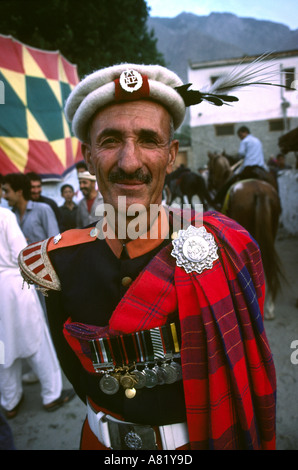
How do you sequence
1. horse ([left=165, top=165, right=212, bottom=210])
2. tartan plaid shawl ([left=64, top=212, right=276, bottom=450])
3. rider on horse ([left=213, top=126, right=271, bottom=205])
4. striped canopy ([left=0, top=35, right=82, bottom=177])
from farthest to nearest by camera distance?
horse ([left=165, top=165, right=212, bottom=210]) < striped canopy ([left=0, top=35, right=82, bottom=177]) < rider on horse ([left=213, top=126, right=271, bottom=205]) < tartan plaid shawl ([left=64, top=212, right=276, bottom=450])

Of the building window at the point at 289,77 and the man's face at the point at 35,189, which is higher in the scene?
the building window at the point at 289,77

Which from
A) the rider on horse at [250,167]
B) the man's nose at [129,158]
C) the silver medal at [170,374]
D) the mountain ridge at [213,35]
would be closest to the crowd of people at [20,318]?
the man's nose at [129,158]

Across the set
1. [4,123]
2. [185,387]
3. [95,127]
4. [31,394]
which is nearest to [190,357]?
[185,387]

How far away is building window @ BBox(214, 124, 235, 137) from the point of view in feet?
80.0

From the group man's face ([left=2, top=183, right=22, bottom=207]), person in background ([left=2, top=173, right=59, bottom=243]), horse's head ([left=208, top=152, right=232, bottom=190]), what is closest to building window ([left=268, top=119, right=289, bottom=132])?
horse's head ([left=208, top=152, right=232, bottom=190])

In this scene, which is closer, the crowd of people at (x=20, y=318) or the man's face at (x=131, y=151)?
the man's face at (x=131, y=151)

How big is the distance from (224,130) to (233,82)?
2531 cm

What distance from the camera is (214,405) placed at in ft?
3.18

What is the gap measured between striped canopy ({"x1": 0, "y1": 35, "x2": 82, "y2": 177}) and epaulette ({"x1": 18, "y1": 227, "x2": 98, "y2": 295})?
493 centimetres

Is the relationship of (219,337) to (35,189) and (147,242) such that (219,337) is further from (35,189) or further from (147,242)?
(35,189)

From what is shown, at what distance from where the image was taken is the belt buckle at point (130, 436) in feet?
3.59

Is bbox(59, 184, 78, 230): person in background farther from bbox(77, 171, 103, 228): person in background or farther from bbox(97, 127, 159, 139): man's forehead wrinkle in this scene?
bbox(97, 127, 159, 139): man's forehead wrinkle

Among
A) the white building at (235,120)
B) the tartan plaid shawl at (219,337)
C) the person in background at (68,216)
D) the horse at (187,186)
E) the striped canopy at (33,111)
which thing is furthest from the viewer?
the white building at (235,120)

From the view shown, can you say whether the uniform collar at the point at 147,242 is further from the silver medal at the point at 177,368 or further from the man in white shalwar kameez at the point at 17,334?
the man in white shalwar kameez at the point at 17,334
